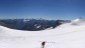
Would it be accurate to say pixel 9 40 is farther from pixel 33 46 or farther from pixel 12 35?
pixel 33 46

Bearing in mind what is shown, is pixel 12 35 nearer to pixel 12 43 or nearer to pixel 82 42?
pixel 12 43

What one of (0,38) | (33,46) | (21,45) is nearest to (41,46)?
(33,46)

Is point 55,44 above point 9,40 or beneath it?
beneath

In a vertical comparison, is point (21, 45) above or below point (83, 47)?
above

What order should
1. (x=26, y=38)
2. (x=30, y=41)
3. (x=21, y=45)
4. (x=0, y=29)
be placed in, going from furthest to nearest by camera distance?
(x=0, y=29), (x=26, y=38), (x=30, y=41), (x=21, y=45)

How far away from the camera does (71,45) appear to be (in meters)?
8.35

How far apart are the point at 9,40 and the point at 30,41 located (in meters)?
1.18

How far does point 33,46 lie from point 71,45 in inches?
70.5

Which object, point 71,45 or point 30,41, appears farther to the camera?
point 30,41

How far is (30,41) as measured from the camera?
1000 centimetres

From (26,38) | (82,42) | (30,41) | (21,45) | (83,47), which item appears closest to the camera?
(83,47)

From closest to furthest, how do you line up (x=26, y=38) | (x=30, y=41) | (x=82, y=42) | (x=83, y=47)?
1. (x=83, y=47)
2. (x=82, y=42)
3. (x=30, y=41)
4. (x=26, y=38)

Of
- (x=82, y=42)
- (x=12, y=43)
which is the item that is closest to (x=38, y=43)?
(x=12, y=43)

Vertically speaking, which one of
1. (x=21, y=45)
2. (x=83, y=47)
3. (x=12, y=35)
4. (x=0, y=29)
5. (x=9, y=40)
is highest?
(x=0, y=29)
